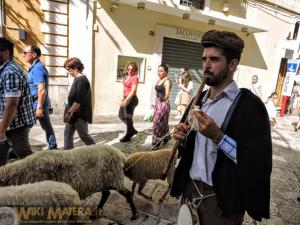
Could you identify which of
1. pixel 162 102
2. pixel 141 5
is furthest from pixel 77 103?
pixel 141 5

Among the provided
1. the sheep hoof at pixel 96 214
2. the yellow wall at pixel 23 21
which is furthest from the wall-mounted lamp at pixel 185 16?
the sheep hoof at pixel 96 214

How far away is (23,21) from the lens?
302 inches

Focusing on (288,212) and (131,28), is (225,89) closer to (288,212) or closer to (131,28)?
(288,212)

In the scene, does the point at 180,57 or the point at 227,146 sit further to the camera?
the point at 180,57

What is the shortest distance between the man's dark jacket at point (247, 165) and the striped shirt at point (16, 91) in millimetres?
2295

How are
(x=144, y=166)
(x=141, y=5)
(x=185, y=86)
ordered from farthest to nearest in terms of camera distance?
(x=141, y=5) → (x=185, y=86) → (x=144, y=166)

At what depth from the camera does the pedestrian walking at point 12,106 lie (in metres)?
2.88

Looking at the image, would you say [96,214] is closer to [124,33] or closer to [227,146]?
[227,146]

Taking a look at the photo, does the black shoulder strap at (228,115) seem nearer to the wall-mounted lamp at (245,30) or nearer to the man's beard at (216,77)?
the man's beard at (216,77)

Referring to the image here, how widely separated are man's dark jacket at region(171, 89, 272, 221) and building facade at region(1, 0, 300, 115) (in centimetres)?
754

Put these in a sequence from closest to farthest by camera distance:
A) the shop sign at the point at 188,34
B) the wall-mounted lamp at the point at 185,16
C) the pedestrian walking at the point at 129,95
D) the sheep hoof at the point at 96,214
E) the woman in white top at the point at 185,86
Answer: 1. the sheep hoof at the point at 96,214
2. the pedestrian walking at the point at 129,95
3. the woman in white top at the point at 185,86
4. the wall-mounted lamp at the point at 185,16
5. the shop sign at the point at 188,34

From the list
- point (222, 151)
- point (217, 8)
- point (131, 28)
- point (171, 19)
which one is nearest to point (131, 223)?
point (222, 151)

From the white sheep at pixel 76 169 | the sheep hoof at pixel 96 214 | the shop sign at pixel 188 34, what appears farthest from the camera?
the shop sign at pixel 188 34

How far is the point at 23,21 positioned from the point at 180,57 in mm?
6046
